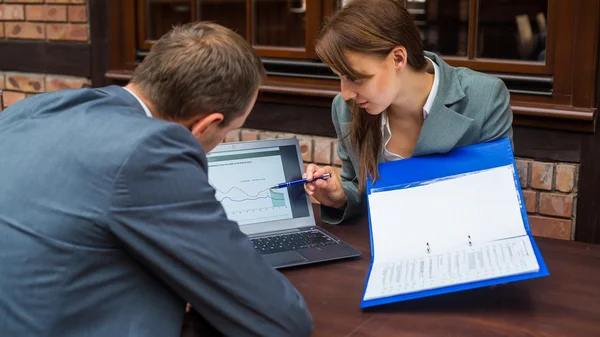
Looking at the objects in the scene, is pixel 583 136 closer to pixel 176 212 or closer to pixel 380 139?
pixel 380 139

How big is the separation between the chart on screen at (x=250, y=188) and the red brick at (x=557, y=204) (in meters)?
1.08

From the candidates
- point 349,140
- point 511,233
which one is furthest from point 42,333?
point 349,140

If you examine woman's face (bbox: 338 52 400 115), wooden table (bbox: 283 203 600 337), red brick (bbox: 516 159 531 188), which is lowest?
wooden table (bbox: 283 203 600 337)

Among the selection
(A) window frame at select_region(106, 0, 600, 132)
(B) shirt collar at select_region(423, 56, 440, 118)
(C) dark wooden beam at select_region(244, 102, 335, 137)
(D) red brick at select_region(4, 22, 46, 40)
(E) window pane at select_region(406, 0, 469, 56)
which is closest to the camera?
(B) shirt collar at select_region(423, 56, 440, 118)

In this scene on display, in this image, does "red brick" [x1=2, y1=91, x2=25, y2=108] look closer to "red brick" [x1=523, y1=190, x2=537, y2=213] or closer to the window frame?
the window frame

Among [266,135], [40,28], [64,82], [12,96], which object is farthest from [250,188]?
[12,96]

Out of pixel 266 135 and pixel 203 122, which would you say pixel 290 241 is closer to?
pixel 203 122

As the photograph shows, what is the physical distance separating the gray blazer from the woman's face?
13cm

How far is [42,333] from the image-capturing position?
114 cm

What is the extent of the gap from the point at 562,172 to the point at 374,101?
920 millimetres

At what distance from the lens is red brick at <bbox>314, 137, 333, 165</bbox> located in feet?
9.57

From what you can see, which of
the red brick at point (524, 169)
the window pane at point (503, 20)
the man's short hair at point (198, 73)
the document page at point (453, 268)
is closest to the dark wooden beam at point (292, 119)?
the red brick at point (524, 169)

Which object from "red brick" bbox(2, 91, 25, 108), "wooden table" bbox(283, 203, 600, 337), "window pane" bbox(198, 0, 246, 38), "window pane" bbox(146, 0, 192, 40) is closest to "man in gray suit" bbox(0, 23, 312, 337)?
"wooden table" bbox(283, 203, 600, 337)

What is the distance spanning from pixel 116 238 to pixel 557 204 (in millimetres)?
1784
